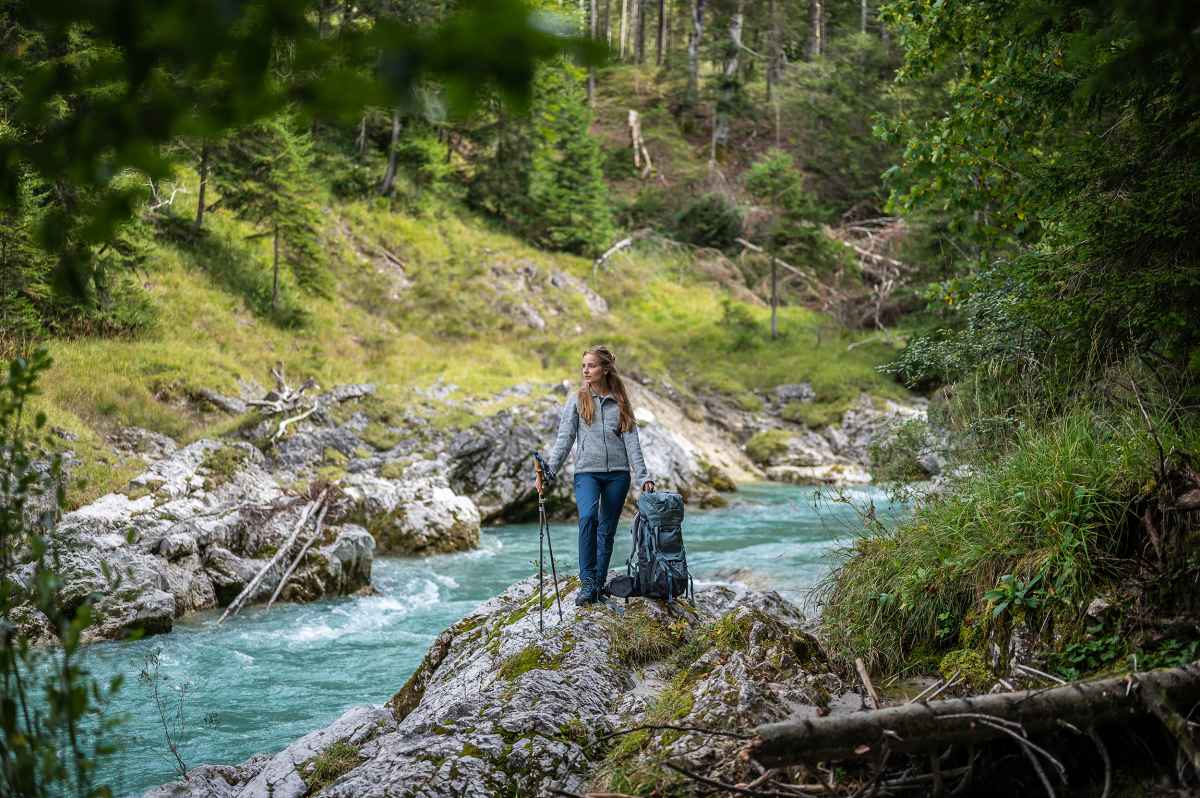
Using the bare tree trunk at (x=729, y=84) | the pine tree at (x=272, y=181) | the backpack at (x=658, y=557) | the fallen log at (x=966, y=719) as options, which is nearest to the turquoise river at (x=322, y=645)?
the backpack at (x=658, y=557)

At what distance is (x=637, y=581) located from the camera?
5941 mm

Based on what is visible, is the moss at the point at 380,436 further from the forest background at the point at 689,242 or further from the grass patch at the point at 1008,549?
the grass patch at the point at 1008,549

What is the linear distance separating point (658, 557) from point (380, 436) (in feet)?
38.5

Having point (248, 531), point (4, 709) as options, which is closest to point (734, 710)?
point (4, 709)

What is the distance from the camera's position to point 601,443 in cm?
625

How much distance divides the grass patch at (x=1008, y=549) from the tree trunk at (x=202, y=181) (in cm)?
1930

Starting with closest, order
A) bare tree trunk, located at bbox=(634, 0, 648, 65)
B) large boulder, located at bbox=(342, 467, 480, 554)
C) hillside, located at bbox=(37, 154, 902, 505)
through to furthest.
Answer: large boulder, located at bbox=(342, 467, 480, 554) < hillside, located at bbox=(37, 154, 902, 505) < bare tree trunk, located at bbox=(634, 0, 648, 65)

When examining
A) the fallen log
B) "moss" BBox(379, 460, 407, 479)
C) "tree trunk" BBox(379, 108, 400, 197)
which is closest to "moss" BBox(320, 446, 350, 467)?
"moss" BBox(379, 460, 407, 479)

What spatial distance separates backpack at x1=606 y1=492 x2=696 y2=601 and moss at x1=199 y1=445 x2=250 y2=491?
8651 millimetres

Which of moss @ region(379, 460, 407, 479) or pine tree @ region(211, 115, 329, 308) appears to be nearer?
moss @ region(379, 460, 407, 479)

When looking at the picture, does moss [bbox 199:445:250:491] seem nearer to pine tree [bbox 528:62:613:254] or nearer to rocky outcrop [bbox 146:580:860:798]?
rocky outcrop [bbox 146:580:860:798]

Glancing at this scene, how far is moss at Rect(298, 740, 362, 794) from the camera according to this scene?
4.34 m

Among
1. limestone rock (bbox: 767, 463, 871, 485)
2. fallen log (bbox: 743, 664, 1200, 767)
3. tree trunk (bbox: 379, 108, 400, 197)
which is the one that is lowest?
limestone rock (bbox: 767, 463, 871, 485)

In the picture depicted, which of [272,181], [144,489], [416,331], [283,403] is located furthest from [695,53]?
[144,489]
